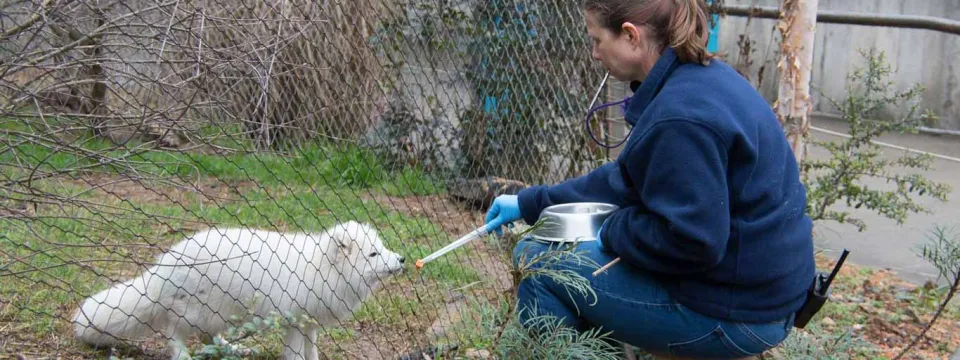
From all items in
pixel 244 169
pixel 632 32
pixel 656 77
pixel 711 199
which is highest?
pixel 632 32

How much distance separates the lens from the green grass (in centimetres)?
355

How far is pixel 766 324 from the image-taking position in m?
3.12

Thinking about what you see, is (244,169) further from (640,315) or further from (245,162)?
(245,162)

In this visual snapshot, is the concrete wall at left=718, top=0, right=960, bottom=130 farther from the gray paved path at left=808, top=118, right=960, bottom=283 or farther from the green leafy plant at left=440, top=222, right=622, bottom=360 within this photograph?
the green leafy plant at left=440, top=222, right=622, bottom=360

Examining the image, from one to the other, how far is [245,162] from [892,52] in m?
11.4

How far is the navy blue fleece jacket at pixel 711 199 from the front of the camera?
278 cm

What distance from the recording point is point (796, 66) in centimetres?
615

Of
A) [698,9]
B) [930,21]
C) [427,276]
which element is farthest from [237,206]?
[930,21]

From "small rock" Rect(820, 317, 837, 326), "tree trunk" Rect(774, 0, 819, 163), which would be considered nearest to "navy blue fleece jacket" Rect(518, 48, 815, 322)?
"small rock" Rect(820, 317, 837, 326)

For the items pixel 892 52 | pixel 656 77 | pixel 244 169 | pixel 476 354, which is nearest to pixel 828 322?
pixel 476 354

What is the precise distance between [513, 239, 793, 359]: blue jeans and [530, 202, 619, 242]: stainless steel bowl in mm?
37

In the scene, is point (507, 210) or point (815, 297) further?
point (507, 210)

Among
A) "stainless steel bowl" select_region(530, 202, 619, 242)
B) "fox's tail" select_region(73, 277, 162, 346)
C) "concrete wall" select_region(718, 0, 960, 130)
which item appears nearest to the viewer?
"stainless steel bowl" select_region(530, 202, 619, 242)

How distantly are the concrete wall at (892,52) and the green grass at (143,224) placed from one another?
322 inches
